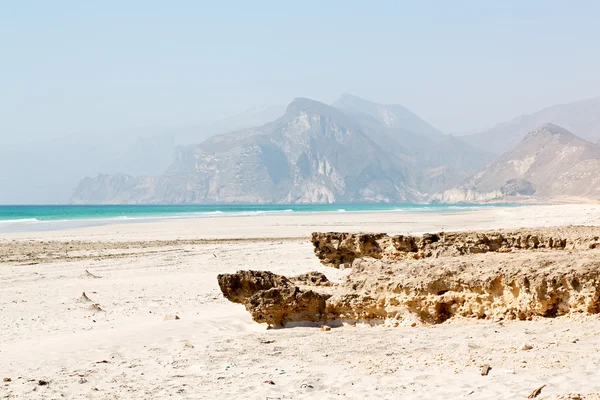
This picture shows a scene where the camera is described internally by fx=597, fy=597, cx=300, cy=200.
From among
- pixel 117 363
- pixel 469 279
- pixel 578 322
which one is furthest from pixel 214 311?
pixel 578 322

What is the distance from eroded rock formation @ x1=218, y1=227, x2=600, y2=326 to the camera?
23.6 ft

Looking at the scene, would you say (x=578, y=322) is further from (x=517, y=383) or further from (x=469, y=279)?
(x=517, y=383)

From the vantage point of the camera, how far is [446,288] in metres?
8.08

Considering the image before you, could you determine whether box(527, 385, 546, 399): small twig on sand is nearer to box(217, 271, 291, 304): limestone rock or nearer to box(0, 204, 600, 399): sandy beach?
box(0, 204, 600, 399): sandy beach

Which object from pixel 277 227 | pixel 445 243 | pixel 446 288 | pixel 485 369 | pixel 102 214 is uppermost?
pixel 445 243

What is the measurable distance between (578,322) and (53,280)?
13.7 meters

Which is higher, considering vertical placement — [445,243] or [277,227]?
[445,243]

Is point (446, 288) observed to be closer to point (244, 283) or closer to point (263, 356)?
point (263, 356)

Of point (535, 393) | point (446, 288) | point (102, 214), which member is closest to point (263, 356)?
point (446, 288)

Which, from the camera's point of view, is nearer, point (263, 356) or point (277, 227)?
point (263, 356)

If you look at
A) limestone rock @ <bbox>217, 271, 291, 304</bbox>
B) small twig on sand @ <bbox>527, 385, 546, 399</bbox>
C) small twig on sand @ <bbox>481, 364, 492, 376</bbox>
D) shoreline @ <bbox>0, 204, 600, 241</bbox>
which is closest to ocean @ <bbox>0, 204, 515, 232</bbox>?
shoreline @ <bbox>0, 204, 600, 241</bbox>

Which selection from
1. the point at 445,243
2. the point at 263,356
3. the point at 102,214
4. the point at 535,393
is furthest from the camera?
the point at 102,214

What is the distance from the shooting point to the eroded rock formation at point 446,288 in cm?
719

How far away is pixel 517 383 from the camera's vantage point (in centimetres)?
534
